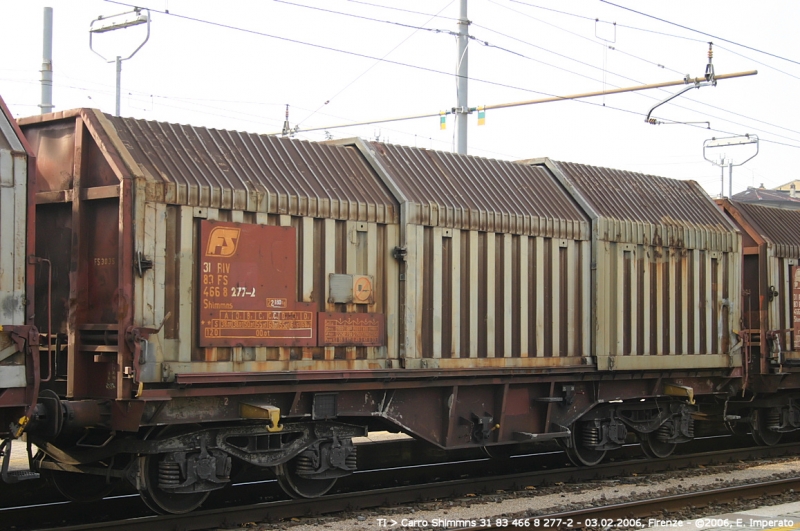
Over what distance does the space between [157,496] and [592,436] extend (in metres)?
6.92

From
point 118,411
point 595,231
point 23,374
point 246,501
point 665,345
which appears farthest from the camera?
point 665,345

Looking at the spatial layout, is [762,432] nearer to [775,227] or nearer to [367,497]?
[775,227]

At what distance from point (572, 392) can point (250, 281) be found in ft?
18.4

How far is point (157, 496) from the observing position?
9.61 m

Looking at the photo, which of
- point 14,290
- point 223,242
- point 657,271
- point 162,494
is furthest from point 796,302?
point 14,290

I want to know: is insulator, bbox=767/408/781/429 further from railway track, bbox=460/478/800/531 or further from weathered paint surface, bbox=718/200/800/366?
railway track, bbox=460/478/800/531

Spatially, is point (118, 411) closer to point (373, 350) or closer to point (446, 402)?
point (373, 350)

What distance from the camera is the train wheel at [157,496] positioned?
31.3 feet

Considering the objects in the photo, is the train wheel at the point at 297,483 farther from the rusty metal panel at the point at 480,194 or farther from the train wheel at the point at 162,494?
the rusty metal panel at the point at 480,194

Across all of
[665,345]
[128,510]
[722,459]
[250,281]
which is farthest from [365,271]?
[722,459]

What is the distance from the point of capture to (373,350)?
1113 centimetres

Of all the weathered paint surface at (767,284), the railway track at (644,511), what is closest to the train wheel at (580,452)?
the railway track at (644,511)

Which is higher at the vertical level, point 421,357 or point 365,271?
point 365,271

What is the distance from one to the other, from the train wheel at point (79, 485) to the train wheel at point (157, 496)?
3.96 ft
